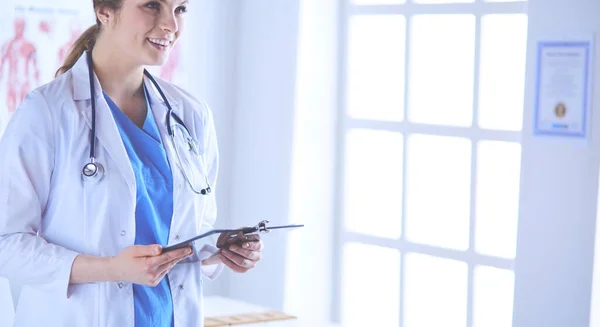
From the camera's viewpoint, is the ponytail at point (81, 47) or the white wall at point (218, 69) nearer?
the ponytail at point (81, 47)

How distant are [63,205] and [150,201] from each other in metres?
0.19

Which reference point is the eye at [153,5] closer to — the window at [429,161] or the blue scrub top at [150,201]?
the blue scrub top at [150,201]

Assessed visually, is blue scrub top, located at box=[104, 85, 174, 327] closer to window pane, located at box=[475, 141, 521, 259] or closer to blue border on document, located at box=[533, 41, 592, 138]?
blue border on document, located at box=[533, 41, 592, 138]

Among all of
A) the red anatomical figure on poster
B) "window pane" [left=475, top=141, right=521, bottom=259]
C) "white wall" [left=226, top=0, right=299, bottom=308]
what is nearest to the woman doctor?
the red anatomical figure on poster

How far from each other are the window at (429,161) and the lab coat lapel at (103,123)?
1.72 metres

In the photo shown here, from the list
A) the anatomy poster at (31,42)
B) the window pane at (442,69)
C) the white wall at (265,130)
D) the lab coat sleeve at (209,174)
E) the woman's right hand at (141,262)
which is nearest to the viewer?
the woman's right hand at (141,262)

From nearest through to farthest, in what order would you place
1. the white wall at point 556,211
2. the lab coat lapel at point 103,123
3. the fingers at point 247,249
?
1. the lab coat lapel at point 103,123
2. the fingers at point 247,249
3. the white wall at point 556,211

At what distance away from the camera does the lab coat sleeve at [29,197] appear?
1.68 m

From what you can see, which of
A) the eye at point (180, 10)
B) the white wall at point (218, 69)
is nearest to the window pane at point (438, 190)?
the white wall at point (218, 69)

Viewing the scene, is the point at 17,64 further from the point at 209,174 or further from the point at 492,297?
the point at 492,297

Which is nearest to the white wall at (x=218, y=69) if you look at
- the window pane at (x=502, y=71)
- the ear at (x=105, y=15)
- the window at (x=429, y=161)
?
the window at (x=429, y=161)

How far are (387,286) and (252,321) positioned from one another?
0.73 meters

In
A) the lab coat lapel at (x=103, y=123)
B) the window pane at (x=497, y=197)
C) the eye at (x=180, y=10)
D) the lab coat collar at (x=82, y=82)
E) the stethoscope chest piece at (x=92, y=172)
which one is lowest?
the window pane at (x=497, y=197)

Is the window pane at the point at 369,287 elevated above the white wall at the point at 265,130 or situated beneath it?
situated beneath
